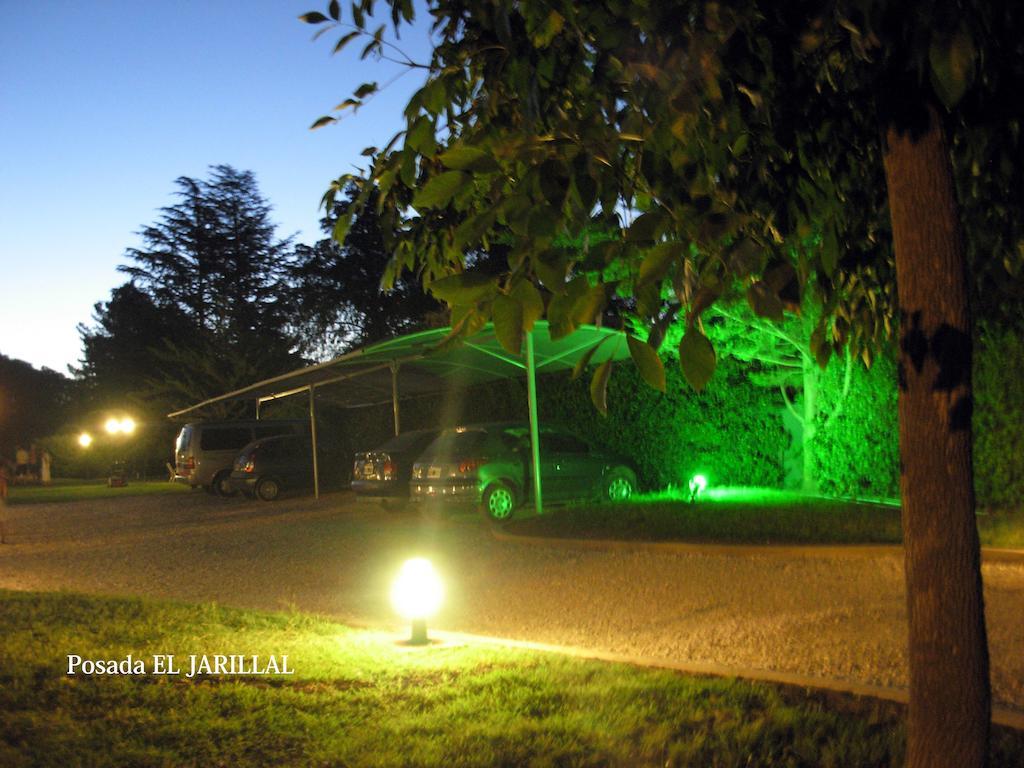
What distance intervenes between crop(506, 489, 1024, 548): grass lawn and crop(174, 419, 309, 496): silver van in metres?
13.5

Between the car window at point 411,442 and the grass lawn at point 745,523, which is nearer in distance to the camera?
the grass lawn at point 745,523

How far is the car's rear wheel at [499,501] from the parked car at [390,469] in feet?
5.92

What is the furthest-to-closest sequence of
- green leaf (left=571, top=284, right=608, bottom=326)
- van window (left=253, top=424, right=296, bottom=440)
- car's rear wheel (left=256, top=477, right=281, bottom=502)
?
van window (left=253, top=424, right=296, bottom=440), car's rear wheel (left=256, top=477, right=281, bottom=502), green leaf (left=571, top=284, right=608, bottom=326)

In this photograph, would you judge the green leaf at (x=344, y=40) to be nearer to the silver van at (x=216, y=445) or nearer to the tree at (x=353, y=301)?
the silver van at (x=216, y=445)

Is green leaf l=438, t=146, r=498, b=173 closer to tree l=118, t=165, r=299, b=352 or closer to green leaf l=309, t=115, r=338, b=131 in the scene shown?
green leaf l=309, t=115, r=338, b=131

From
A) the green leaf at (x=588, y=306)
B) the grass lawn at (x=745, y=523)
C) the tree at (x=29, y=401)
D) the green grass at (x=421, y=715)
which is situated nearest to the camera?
the green leaf at (x=588, y=306)

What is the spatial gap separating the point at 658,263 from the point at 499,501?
1350cm

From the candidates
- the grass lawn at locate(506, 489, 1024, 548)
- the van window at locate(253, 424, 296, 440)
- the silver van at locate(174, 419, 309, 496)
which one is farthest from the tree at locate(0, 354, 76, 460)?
the grass lawn at locate(506, 489, 1024, 548)

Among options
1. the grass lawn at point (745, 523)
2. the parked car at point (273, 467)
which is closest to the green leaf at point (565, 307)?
the grass lawn at point (745, 523)

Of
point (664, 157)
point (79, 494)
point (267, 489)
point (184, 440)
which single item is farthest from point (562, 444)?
point (79, 494)

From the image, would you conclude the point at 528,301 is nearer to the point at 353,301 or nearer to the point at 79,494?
the point at 79,494

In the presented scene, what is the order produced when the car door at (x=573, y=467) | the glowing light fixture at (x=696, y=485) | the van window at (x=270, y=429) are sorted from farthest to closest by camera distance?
the van window at (x=270, y=429)
the car door at (x=573, y=467)
the glowing light fixture at (x=696, y=485)

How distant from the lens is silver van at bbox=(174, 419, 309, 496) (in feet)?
84.2

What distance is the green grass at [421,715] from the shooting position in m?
4.44
